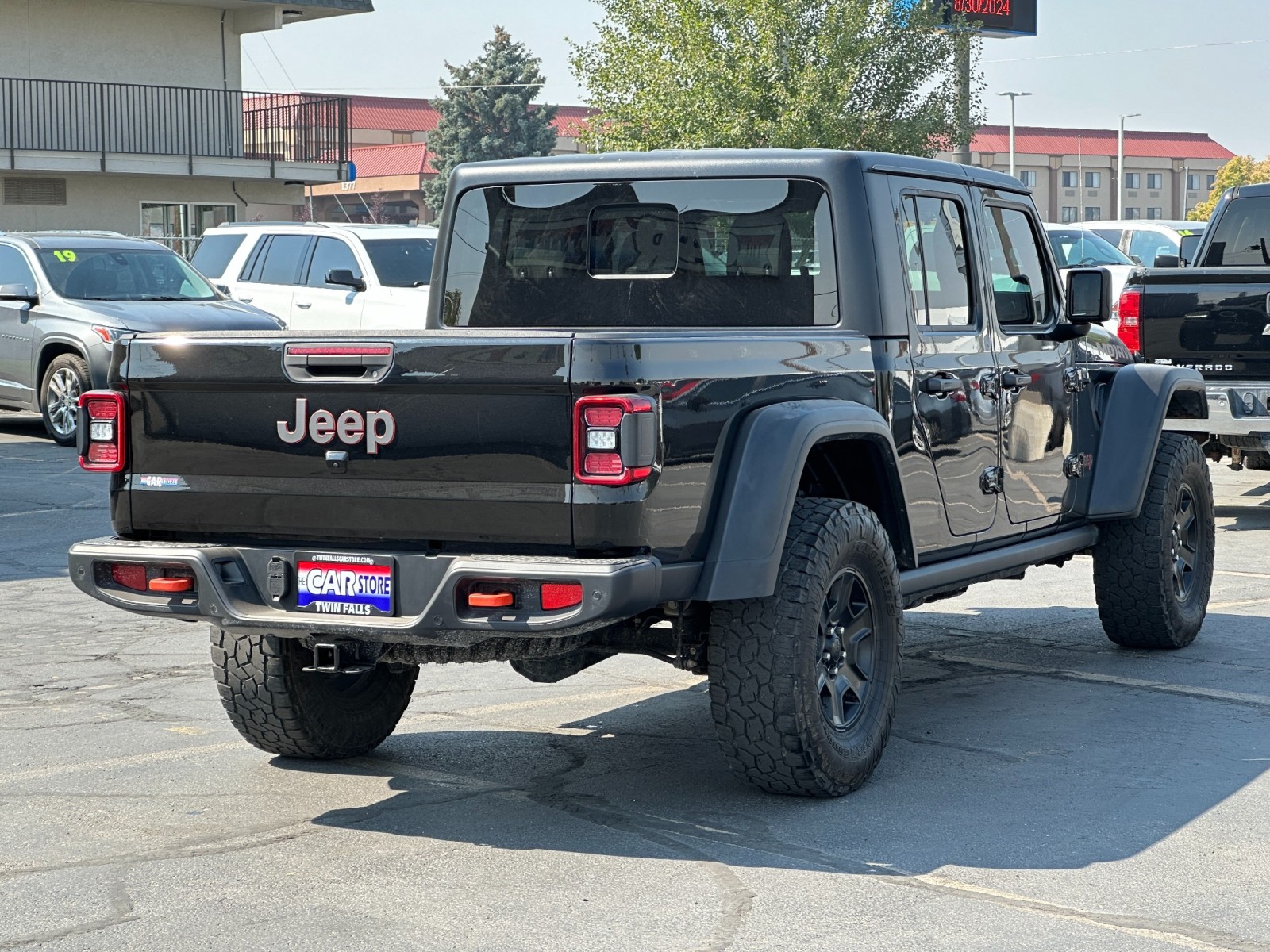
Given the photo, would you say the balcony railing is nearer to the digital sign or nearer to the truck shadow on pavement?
the digital sign

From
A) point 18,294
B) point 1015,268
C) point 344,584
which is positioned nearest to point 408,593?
point 344,584

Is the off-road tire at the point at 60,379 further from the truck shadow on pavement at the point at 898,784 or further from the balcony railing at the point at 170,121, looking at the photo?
the balcony railing at the point at 170,121

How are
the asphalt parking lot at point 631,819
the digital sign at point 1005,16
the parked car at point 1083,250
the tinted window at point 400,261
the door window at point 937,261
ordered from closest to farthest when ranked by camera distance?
1. the asphalt parking lot at point 631,819
2. the door window at point 937,261
3. the tinted window at point 400,261
4. the parked car at point 1083,250
5. the digital sign at point 1005,16

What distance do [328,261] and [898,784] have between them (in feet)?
46.6

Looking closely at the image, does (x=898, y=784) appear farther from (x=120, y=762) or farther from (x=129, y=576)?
(x=120, y=762)

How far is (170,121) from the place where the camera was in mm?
32219

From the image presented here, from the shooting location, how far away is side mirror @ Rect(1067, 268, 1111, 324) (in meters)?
7.26

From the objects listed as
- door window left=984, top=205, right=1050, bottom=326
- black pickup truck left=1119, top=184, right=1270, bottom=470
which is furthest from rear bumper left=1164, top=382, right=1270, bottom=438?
door window left=984, top=205, right=1050, bottom=326

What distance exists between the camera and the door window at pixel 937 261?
6.38 meters

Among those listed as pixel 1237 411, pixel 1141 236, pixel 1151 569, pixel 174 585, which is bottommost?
pixel 1151 569

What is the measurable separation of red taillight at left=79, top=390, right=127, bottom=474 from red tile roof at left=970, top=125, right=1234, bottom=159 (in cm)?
8975

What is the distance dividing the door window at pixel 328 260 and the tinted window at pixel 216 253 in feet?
4.00

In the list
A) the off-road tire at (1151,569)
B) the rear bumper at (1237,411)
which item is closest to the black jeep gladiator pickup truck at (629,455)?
the off-road tire at (1151,569)

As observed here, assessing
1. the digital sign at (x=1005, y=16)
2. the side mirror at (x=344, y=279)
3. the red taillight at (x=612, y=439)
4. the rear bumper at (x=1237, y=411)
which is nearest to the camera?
the red taillight at (x=612, y=439)
